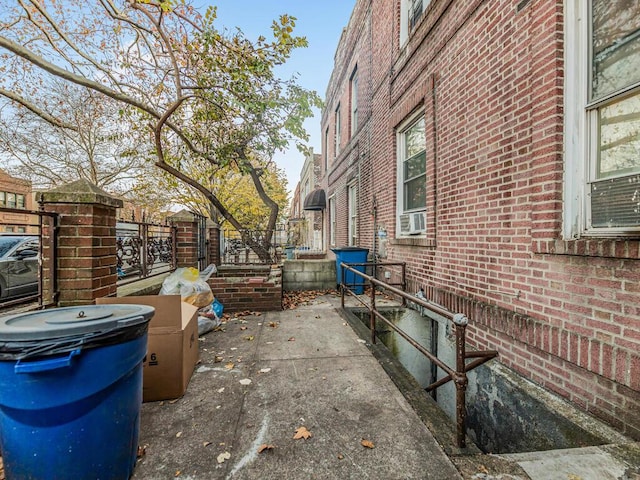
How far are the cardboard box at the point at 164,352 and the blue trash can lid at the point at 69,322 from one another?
584 mm

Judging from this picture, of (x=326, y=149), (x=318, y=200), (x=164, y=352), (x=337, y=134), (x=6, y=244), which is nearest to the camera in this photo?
(x=164, y=352)

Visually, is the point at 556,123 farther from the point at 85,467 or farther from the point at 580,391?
the point at 85,467

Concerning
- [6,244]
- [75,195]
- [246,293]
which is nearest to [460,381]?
[75,195]

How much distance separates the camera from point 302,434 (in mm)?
1869

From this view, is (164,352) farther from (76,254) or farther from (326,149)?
(326,149)

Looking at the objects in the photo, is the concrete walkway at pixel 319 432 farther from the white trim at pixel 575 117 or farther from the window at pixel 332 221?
the window at pixel 332 221

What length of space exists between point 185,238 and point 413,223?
4155 mm

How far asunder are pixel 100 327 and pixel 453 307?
136 inches

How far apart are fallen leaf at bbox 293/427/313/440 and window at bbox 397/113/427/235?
3442 mm

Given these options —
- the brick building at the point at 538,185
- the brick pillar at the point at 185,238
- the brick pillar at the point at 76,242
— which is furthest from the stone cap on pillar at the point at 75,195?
the brick building at the point at 538,185

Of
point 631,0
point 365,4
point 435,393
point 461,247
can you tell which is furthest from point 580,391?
point 365,4

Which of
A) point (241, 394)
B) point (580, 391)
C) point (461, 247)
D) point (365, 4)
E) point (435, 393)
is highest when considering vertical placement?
point (365, 4)

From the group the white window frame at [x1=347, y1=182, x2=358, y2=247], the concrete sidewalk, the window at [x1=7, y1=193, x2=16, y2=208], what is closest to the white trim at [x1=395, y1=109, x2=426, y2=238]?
the concrete sidewalk

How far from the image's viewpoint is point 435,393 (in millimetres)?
4098
